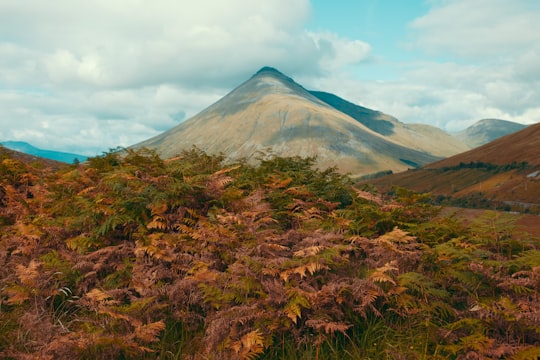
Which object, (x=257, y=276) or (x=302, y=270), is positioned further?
(x=257, y=276)

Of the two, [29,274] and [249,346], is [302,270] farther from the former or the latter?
[29,274]

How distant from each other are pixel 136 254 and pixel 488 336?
499cm

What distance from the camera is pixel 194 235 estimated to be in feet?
20.7

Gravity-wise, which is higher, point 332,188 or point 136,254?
point 332,188

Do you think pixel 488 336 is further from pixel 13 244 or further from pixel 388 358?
pixel 13 244

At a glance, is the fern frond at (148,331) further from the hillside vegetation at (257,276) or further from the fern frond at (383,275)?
the fern frond at (383,275)

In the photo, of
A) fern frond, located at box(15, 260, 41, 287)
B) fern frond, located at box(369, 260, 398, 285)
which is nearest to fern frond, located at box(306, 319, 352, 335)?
fern frond, located at box(369, 260, 398, 285)

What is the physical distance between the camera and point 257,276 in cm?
550

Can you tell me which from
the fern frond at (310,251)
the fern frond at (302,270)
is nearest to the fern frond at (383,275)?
the fern frond at (302,270)

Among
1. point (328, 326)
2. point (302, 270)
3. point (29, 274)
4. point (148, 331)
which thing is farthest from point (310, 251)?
point (29, 274)

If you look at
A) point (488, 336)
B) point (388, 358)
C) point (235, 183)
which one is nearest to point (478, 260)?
point (488, 336)

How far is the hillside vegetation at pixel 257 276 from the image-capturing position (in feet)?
15.6

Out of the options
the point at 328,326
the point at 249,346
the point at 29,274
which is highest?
the point at 29,274

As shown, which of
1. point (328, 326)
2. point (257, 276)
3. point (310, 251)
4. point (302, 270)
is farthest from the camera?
point (310, 251)
